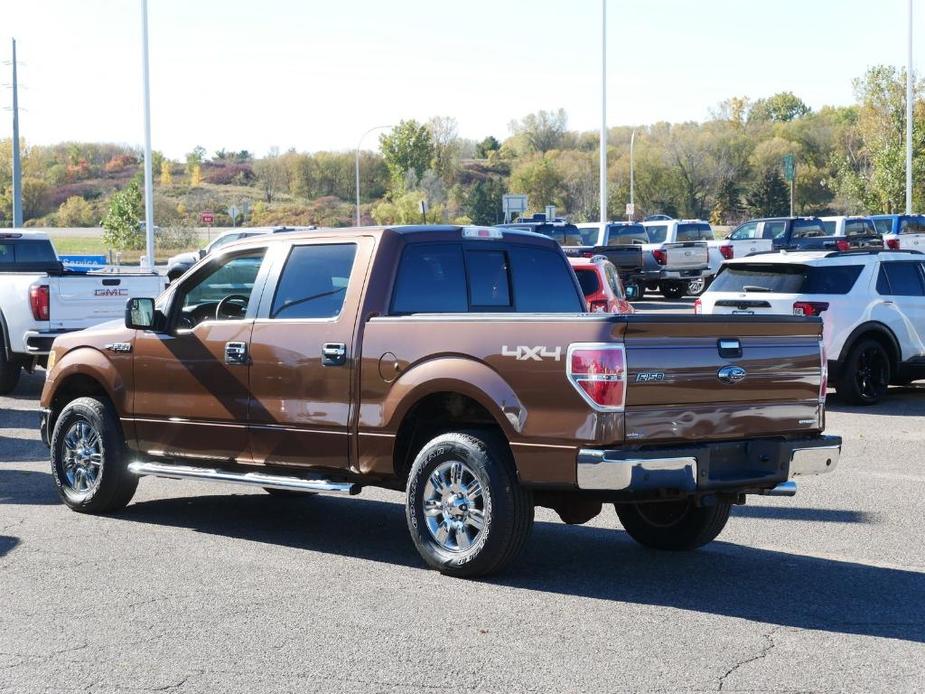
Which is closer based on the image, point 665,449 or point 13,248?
point 665,449

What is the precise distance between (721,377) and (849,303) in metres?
9.23

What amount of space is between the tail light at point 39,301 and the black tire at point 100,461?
666cm

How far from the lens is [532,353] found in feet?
22.6

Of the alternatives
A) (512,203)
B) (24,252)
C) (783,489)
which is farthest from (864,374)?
(512,203)

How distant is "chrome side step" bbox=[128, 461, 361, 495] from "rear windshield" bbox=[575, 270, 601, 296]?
927 centimetres

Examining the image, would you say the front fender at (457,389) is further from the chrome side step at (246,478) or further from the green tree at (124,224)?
the green tree at (124,224)

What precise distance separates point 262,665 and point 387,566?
2049 mm

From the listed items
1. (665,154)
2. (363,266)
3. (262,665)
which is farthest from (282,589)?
(665,154)

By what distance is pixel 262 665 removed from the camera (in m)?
5.64

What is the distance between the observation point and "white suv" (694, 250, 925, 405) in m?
15.6

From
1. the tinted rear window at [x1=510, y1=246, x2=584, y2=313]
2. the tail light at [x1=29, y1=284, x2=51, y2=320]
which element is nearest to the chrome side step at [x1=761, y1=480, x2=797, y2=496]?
the tinted rear window at [x1=510, y1=246, x2=584, y2=313]

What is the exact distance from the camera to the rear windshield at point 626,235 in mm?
37094

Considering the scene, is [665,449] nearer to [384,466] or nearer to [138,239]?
[384,466]

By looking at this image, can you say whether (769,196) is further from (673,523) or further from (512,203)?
(673,523)
